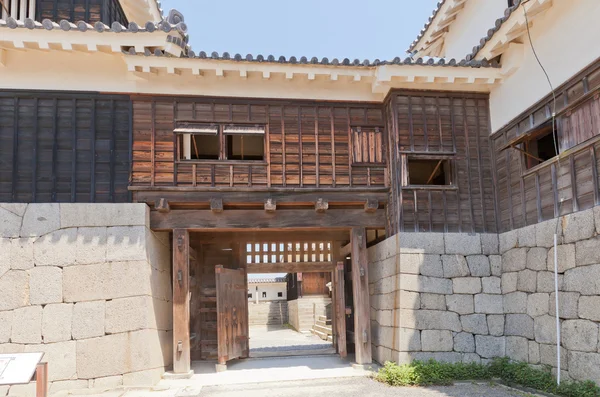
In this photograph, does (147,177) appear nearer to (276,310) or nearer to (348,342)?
(348,342)

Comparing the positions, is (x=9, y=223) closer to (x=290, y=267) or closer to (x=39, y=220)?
(x=39, y=220)

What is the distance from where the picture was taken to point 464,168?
973 centimetres

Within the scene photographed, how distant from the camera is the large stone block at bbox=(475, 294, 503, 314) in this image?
9.18 m

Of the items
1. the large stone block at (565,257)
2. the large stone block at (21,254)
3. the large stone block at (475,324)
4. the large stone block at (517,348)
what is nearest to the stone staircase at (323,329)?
the large stone block at (475,324)

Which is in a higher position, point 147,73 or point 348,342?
point 147,73

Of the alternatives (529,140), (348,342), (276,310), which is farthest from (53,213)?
(276,310)

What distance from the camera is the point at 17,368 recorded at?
580 cm

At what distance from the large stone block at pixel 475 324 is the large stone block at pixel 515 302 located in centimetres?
47

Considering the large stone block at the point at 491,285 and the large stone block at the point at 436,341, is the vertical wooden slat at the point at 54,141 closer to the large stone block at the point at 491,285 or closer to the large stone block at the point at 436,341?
the large stone block at the point at 436,341

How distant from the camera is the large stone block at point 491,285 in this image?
9.27m

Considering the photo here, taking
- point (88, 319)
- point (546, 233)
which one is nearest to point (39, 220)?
point (88, 319)

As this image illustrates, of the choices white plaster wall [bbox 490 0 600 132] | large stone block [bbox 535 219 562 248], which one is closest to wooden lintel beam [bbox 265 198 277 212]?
white plaster wall [bbox 490 0 600 132]

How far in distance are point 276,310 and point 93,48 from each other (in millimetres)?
25075

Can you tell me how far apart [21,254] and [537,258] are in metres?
8.51
